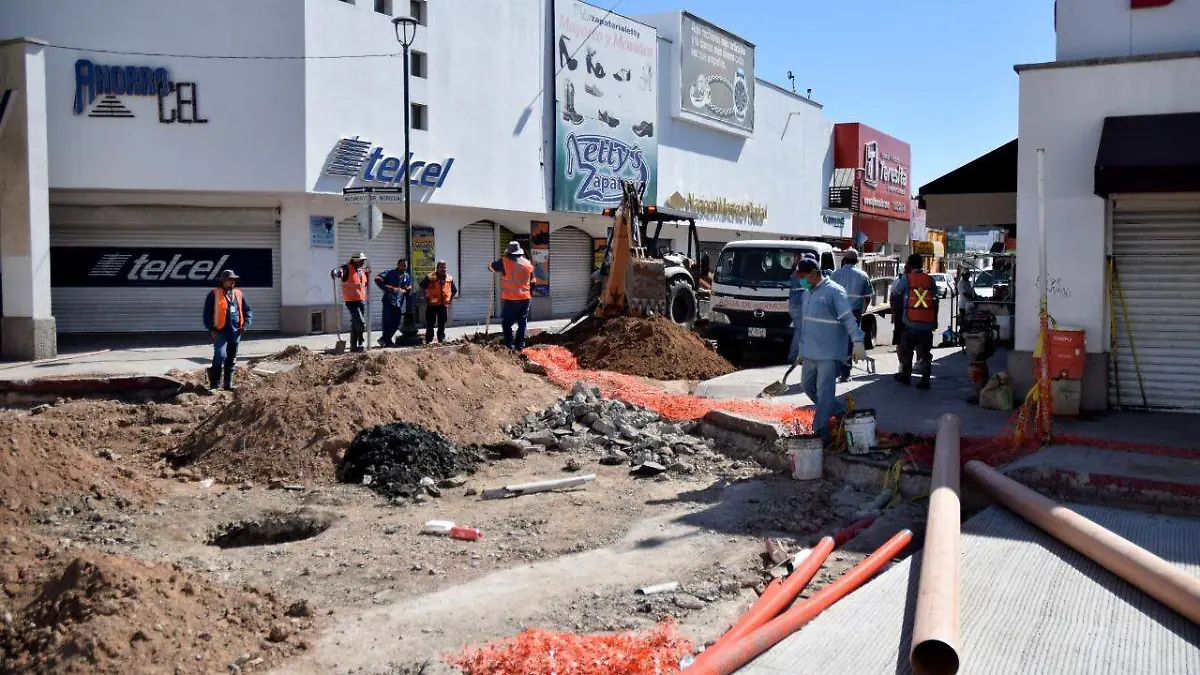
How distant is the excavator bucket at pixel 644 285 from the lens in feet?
55.9

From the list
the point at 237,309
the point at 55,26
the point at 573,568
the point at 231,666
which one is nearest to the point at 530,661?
the point at 231,666

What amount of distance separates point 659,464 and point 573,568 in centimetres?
307

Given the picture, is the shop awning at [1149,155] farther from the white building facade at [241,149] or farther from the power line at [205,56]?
the power line at [205,56]

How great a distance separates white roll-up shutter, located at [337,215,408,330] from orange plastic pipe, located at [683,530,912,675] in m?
16.5

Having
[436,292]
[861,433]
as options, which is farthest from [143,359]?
[861,433]

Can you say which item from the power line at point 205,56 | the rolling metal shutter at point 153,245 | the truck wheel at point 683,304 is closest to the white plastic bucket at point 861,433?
the truck wheel at point 683,304

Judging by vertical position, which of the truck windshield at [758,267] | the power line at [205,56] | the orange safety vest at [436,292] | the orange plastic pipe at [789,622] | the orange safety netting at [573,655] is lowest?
the orange safety netting at [573,655]

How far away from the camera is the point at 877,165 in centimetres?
5181

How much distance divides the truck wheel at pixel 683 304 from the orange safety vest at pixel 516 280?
3045mm

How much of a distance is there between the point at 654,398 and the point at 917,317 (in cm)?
336

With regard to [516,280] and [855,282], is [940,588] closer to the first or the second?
[855,282]

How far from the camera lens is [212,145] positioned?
2025 centimetres

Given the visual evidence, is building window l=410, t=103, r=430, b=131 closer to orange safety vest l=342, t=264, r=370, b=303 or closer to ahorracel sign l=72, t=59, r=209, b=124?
ahorracel sign l=72, t=59, r=209, b=124

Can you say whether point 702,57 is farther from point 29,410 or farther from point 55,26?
point 29,410
